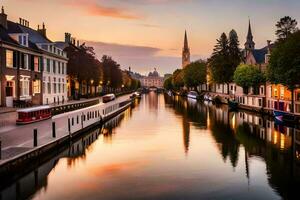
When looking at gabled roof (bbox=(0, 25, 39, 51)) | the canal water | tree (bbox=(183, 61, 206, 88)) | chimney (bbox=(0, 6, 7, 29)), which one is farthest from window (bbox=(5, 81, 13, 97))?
tree (bbox=(183, 61, 206, 88))

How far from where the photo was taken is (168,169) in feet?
90.7

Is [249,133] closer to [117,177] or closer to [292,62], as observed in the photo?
[292,62]

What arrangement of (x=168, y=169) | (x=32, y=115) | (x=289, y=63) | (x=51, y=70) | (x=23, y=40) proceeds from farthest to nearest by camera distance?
(x=51, y=70) → (x=23, y=40) → (x=289, y=63) → (x=32, y=115) → (x=168, y=169)

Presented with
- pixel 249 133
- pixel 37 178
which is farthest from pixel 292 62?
pixel 37 178

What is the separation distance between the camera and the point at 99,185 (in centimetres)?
2352

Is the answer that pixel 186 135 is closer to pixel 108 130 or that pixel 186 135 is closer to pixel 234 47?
pixel 108 130

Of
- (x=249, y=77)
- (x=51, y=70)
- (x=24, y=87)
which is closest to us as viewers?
(x=24, y=87)

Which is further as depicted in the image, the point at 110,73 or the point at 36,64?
the point at 110,73

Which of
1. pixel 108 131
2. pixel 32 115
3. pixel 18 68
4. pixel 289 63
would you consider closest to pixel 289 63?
pixel 289 63

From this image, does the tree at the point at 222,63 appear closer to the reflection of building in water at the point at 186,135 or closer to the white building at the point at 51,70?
the white building at the point at 51,70

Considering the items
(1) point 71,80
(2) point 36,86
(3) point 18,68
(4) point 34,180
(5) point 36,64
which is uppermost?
(5) point 36,64

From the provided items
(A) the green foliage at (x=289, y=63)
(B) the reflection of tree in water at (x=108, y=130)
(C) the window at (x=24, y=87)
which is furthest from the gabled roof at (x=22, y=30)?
(A) the green foliage at (x=289, y=63)

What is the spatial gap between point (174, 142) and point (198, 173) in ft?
44.2

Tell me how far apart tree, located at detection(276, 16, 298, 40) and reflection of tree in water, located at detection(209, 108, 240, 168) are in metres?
Answer: 22.9
